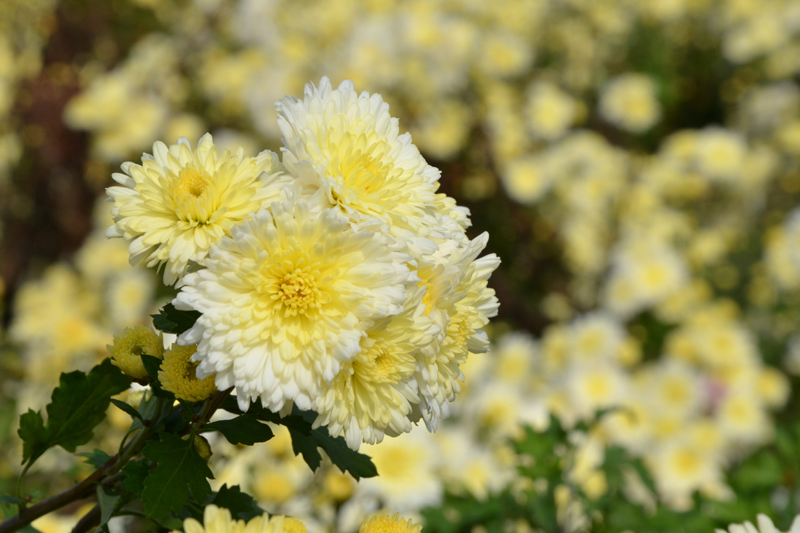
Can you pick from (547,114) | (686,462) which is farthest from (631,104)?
(686,462)

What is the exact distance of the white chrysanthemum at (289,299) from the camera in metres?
0.60

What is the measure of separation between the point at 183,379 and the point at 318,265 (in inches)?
7.0

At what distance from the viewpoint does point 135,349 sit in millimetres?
717

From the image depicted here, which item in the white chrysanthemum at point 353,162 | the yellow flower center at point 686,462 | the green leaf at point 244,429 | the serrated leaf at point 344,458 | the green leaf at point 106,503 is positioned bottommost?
the yellow flower center at point 686,462

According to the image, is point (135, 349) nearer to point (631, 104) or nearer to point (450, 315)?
point (450, 315)

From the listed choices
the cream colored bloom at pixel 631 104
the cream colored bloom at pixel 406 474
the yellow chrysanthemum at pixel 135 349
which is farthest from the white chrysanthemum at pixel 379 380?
the cream colored bloom at pixel 631 104

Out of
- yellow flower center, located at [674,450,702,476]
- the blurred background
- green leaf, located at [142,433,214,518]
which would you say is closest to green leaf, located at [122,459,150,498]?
green leaf, located at [142,433,214,518]

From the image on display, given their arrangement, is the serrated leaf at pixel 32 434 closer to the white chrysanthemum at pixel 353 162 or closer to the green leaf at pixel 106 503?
the green leaf at pixel 106 503

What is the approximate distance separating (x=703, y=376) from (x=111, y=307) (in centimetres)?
285

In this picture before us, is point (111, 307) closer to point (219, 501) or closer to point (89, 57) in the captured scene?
point (89, 57)

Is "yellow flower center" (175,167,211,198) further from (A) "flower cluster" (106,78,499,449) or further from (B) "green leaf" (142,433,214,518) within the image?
(B) "green leaf" (142,433,214,518)

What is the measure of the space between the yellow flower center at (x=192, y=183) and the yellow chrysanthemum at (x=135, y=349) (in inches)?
7.3

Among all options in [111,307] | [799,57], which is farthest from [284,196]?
[799,57]

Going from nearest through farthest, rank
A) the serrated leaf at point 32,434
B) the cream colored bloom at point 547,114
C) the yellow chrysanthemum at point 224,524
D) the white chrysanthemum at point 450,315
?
the yellow chrysanthemum at point 224,524 < the white chrysanthemum at point 450,315 < the serrated leaf at point 32,434 < the cream colored bloom at point 547,114
